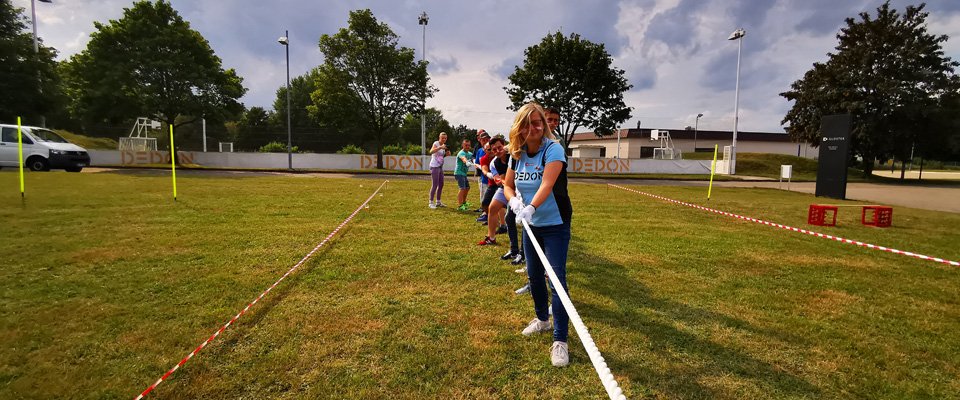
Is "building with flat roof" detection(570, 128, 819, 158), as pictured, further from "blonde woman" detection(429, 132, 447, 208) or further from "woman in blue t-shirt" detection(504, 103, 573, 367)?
"woman in blue t-shirt" detection(504, 103, 573, 367)

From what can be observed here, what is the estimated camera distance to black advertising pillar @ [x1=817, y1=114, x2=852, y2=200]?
17906 millimetres

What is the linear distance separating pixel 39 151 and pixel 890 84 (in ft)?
182

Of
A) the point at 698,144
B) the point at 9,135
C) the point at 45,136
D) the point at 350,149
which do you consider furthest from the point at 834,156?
the point at 698,144

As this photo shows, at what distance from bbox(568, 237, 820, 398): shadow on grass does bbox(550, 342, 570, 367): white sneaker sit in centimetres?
36

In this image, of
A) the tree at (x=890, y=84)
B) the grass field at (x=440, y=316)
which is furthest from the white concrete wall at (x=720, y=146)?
the grass field at (x=440, y=316)

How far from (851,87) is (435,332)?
4637cm

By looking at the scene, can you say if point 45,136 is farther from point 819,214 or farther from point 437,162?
point 819,214

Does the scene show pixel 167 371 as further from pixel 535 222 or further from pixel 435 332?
pixel 535 222

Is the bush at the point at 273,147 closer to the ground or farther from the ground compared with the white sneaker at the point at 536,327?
farther from the ground

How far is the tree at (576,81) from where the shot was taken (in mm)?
36844

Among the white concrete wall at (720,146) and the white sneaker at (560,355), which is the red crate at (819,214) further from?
the white concrete wall at (720,146)

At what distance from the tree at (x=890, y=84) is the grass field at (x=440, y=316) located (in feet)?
119

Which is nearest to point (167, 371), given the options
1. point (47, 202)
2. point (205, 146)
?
point (47, 202)

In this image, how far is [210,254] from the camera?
6.38 metres
